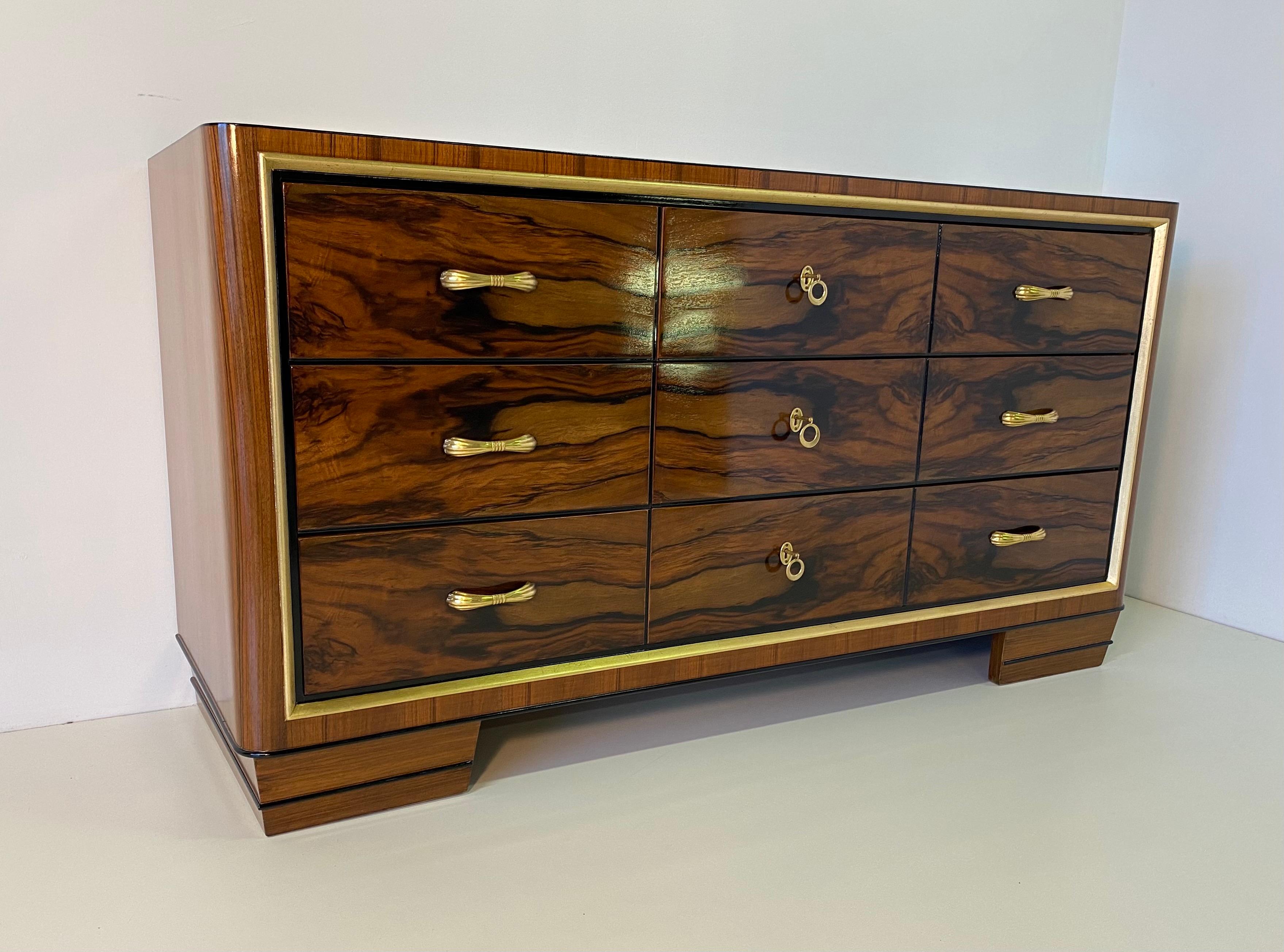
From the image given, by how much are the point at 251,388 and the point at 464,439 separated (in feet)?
0.82

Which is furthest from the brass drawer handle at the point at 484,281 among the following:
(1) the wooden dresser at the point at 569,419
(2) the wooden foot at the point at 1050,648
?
(2) the wooden foot at the point at 1050,648

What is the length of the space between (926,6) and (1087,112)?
1.75 feet

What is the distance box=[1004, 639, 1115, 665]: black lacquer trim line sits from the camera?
1.75 metres

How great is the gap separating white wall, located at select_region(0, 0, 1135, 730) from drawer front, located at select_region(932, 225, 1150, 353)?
54 centimetres

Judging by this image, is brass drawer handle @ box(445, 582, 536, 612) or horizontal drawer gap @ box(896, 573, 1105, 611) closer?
brass drawer handle @ box(445, 582, 536, 612)

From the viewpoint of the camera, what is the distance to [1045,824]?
129 cm

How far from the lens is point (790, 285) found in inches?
53.9

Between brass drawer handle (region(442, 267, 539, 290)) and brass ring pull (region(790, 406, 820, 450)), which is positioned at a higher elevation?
brass drawer handle (region(442, 267, 539, 290))

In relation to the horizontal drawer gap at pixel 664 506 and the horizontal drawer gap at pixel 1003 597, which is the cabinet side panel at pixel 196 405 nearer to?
the horizontal drawer gap at pixel 664 506

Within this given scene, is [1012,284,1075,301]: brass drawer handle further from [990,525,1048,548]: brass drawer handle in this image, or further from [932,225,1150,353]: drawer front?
[990,525,1048,548]: brass drawer handle

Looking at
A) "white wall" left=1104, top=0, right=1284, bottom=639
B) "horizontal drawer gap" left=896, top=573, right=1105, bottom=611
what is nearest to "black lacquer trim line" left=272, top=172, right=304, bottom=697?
"horizontal drawer gap" left=896, top=573, right=1105, bottom=611

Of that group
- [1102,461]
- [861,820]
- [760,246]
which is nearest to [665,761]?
[861,820]

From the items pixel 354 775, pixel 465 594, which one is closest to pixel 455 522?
pixel 465 594

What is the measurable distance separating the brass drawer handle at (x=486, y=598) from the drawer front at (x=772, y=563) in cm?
18
